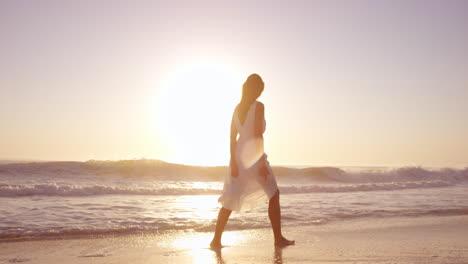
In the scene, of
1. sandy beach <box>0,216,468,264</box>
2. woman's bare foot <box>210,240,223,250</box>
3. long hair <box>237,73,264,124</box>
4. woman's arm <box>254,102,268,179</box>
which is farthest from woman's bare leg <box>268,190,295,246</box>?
long hair <box>237,73,264,124</box>

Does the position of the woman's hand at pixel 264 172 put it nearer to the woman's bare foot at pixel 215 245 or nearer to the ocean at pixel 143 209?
the woman's bare foot at pixel 215 245

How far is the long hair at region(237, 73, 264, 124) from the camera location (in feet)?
16.1

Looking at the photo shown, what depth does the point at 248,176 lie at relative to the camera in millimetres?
4953

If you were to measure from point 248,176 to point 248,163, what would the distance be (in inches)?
6.1

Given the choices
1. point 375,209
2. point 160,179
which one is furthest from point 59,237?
point 160,179

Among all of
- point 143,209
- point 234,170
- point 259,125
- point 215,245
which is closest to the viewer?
point 259,125

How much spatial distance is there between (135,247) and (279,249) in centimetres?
173

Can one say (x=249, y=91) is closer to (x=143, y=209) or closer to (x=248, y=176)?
(x=248, y=176)

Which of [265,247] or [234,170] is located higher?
[234,170]

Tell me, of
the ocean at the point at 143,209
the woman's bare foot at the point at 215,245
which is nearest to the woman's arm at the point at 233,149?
the woman's bare foot at the point at 215,245

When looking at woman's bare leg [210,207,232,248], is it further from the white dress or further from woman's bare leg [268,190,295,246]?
woman's bare leg [268,190,295,246]

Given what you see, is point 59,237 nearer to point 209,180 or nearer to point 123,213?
point 123,213

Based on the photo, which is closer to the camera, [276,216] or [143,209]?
Answer: [276,216]

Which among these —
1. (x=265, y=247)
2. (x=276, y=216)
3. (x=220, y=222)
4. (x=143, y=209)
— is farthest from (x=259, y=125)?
(x=143, y=209)
